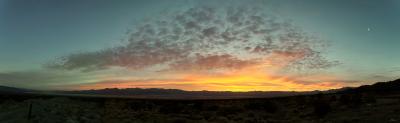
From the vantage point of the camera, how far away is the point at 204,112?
42969 millimetres

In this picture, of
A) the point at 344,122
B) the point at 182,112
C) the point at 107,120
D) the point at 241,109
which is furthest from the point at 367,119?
the point at 107,120

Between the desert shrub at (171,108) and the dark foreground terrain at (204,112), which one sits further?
the desert shrub at (171,108)

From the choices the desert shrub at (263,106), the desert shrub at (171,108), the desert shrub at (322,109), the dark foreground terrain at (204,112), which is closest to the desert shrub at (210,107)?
the dark foreground terrain at (204,112)

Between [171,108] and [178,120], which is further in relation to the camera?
[171,108]

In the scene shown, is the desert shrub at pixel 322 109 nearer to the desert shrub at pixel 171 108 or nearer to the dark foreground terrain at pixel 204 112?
the dark foreground terrain at pixel 204 112

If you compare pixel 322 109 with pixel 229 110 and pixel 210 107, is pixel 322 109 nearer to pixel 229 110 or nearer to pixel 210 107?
pixel 229 110

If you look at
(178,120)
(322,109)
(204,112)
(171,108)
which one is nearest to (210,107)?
(204,112)

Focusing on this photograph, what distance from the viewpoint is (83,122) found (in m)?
35.4

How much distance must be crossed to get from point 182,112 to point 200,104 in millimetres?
5178

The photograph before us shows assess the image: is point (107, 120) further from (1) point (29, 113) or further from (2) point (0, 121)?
(2) point (0, 121)

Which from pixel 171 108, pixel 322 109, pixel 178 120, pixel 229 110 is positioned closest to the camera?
pixel 178 120

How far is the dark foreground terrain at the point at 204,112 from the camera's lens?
34.7 metres

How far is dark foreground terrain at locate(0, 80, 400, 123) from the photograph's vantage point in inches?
1367

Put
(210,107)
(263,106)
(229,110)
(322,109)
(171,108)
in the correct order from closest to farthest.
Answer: (322,109)
(229,110)
(171,108)
(263,106)
(210,107)
